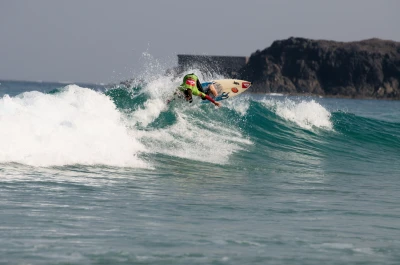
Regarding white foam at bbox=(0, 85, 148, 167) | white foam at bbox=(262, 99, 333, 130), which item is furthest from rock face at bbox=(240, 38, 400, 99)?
white foam at bbox=(0, 85, 148, 167)

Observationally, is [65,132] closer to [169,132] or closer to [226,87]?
[169,132]

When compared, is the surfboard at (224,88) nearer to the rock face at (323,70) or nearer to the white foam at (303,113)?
the white foam at (303,113)

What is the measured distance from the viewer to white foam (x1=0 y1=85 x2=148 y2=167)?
1284 cm

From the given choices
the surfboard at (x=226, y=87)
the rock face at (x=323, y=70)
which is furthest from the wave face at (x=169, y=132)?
the rock face at (x=323, y=70)

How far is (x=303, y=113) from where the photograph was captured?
26672 mm

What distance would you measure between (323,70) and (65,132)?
140 m

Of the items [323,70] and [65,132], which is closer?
[65,132]

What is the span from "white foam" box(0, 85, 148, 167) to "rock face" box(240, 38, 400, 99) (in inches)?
5001

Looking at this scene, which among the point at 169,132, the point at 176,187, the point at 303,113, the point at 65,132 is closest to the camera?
the point at 176,187

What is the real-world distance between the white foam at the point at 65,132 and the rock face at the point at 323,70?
127 metres

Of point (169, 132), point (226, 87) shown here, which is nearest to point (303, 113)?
point (226, 87)

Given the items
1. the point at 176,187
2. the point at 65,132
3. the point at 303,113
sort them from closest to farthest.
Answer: the point at 176,187 → the point at 65,132 → the point at 303,113

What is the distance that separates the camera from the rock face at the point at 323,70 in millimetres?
144125

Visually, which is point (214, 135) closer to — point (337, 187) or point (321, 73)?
point (337, 187)
